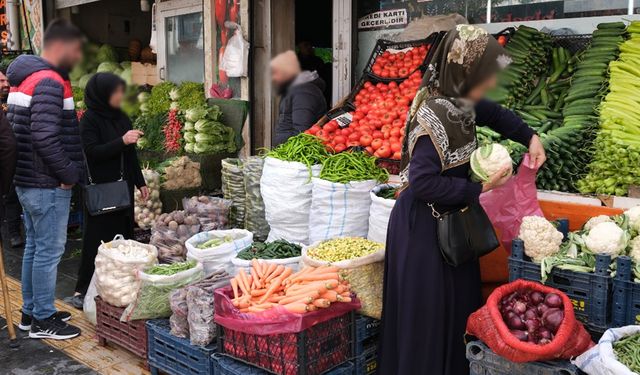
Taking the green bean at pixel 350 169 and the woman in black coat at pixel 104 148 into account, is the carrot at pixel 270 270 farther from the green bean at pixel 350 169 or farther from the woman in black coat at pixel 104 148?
the woman in black coat at pixel 104 148

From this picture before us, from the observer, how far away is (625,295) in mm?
2904

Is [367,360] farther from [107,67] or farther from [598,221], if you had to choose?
[107,67]

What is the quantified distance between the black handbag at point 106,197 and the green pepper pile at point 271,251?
142cm

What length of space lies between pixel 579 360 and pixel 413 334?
32.8 inches

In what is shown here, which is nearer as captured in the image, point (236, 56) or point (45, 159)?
point (45, 159)

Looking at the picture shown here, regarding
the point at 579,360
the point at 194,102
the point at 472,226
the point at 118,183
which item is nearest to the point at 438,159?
the point at 472,226

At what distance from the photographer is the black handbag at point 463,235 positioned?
10.2ft

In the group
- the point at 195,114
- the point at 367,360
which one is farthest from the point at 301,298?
the point at 195,114

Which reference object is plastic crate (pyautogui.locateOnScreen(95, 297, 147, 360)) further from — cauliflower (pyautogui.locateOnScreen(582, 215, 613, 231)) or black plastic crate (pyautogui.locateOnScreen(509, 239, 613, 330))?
cauliflower (pyautogui.locateOnScreen(582, 215, 613, 231))

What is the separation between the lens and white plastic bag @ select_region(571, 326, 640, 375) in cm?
249

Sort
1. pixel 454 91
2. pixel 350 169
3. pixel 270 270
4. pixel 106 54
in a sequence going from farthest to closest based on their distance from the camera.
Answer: pixel 106 54
pixel 350 169
pixel 270 270
pixel 454 91

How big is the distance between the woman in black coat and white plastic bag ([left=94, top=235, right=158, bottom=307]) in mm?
823

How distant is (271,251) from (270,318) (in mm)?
946

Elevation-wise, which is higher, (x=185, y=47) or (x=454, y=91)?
(x=185, y=47)
